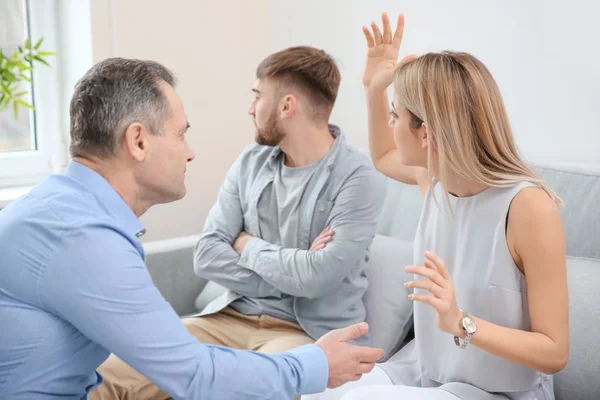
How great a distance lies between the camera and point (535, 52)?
2199mm

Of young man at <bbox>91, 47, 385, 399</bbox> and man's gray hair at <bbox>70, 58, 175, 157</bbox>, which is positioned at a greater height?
man's gray hair at <bbox>70, 58, 175, 157</bbox>

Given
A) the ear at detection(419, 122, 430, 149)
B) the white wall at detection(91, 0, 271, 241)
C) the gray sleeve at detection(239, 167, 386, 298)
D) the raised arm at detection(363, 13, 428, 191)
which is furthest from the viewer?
the white wall at detection(91, 0, 271, 241)

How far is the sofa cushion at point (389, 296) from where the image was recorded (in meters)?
2.03

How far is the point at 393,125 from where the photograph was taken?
165 centimetres

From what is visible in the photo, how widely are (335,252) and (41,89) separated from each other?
5.54 ft

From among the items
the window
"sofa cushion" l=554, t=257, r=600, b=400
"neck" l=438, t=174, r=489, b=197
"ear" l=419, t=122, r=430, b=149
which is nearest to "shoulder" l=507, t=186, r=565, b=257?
"neck" l=438, t=174, r=489, b=197

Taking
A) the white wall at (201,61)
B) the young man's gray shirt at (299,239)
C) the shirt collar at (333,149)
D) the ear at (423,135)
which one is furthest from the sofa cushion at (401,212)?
the white wall at (201,61)

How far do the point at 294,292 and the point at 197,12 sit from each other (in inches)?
60.5

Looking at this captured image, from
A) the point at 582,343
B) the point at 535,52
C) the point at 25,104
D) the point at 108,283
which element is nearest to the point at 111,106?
the point at 108,283

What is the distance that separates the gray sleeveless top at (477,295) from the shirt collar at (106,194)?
2.24ft

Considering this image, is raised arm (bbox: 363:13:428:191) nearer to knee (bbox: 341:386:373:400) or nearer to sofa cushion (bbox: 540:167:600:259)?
sofa cushion (bbox: 540:167:600:259)

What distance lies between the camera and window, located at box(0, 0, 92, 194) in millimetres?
2881

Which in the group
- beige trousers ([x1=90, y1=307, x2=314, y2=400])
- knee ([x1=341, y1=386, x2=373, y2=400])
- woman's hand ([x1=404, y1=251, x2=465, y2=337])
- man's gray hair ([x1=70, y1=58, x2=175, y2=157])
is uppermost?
man's gray hair ([x1=70, y1=58, x2=175, y2=157])

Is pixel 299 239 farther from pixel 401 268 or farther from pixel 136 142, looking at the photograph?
Answer: pixel 136 142
